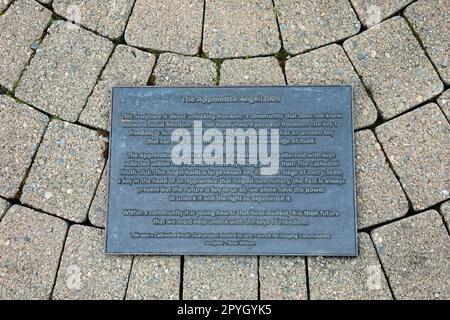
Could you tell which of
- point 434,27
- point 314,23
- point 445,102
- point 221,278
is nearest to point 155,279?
point 221,278

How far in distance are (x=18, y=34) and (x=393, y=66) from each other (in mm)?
2448

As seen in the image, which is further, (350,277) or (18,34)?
→ (18,34)

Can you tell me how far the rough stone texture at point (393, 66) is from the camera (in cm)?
307

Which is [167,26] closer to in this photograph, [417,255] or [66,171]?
[66,171]

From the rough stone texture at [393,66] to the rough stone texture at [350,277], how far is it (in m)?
0.90

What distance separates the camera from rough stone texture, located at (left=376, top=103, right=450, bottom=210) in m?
2.97

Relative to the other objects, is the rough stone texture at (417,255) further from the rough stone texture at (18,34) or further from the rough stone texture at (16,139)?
the rough stone texture at (18,34)

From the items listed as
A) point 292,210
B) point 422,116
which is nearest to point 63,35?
point 292,210

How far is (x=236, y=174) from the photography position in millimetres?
2951

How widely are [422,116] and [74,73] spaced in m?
2.22

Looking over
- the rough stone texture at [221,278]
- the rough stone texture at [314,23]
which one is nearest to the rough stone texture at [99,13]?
the rough stone texture at [314,23]

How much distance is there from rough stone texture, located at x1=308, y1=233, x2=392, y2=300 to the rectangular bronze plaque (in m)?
0.09

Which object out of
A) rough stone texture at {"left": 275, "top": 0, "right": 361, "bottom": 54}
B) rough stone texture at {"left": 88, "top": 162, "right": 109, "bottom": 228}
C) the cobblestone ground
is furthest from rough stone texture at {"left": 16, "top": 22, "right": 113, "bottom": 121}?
rough stone texture at {"left": 275, "top": 0, "right": 361, "bottom": 54}

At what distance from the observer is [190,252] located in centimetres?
292
